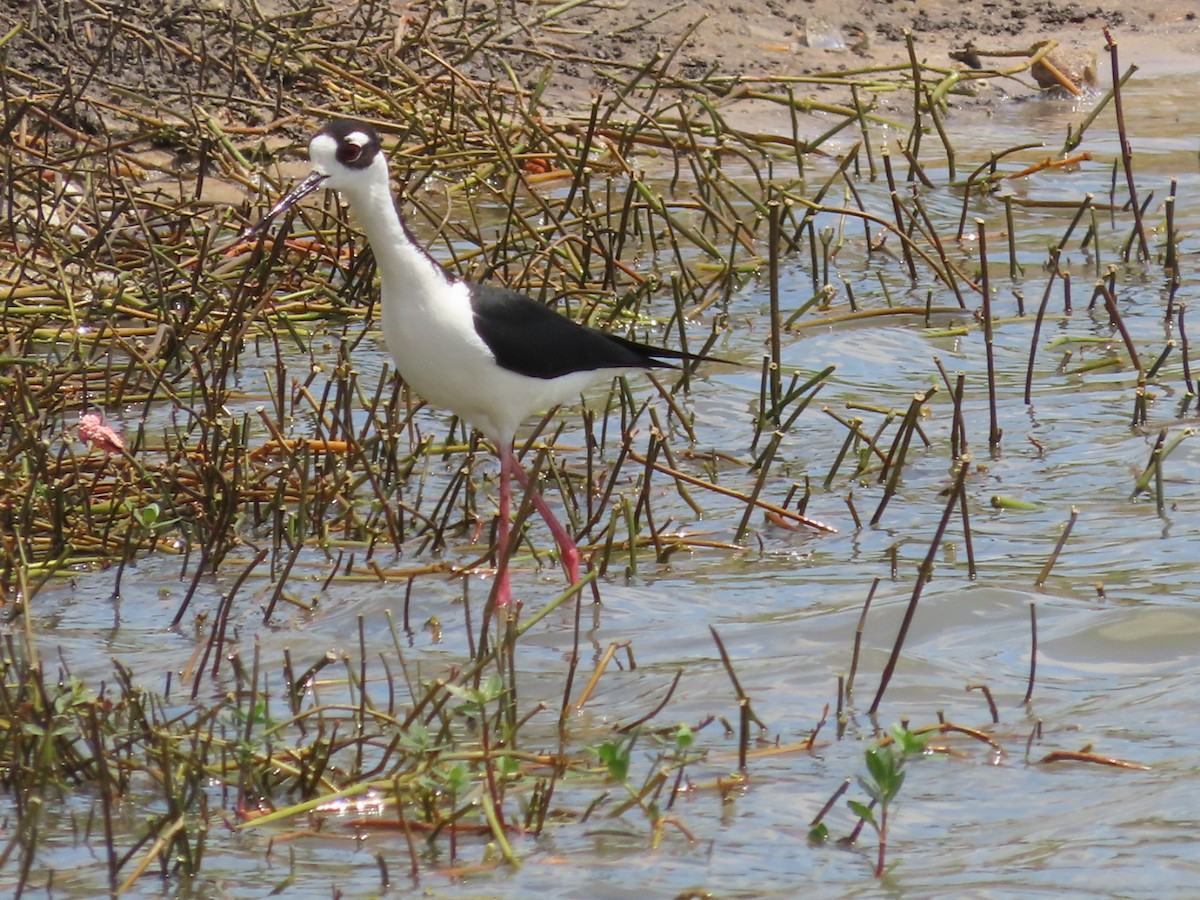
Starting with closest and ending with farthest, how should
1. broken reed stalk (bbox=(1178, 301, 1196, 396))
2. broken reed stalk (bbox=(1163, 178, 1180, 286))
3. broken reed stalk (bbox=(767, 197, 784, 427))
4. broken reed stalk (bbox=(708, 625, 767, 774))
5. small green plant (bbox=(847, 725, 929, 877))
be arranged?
small green plant (bbox=(847, 725, 929, 877)), broken reed stalk (bbox=(708, 625, 767, 774)), broken reed stalk (bbox=(767, 197, 784, 427)), broken reed stalk (bbox=(1178, 301, 1196, 396)), broken reed stalk (bbox=(1163, 178, 1180, 286))

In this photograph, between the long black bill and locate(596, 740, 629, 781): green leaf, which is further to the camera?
the long black bill

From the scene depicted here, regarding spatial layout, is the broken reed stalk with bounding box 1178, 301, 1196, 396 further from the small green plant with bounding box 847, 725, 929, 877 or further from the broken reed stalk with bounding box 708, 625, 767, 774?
the small green plant with bounding box 847, 725, 929, 877

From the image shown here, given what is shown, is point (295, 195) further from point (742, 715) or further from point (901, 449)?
point (742, 715)

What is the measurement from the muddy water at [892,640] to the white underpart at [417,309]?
467 millimetres

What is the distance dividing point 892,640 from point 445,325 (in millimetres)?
1231

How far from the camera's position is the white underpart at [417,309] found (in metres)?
4.23

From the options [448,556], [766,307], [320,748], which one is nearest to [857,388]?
[766,307]

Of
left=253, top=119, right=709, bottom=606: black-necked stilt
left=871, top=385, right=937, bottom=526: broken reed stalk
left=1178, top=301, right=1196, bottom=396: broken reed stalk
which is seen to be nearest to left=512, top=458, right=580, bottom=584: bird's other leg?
left=253, top=119, right=709, bottom=606: black-necked stilt

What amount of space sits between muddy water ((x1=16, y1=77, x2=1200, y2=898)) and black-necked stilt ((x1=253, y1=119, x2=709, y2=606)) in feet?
1.39

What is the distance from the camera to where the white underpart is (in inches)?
167

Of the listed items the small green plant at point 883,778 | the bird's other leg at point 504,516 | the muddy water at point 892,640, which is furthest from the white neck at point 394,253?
the small green plant at point 883,778

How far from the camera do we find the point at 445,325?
13.9 ft

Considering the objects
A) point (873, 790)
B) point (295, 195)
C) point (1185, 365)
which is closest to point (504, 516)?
point (295, 195)

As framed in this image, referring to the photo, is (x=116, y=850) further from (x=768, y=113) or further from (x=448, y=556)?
(x=768, y=113)
